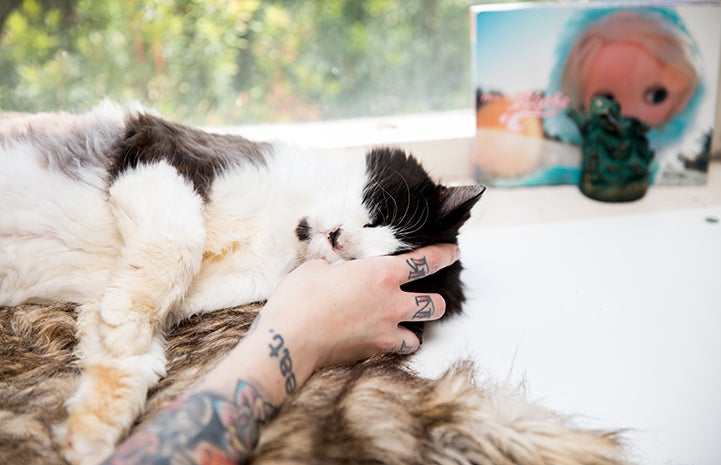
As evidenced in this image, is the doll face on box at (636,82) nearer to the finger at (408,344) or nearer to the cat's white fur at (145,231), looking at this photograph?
the cat's white fur at (145,231)

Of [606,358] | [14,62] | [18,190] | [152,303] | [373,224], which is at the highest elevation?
[14,62]

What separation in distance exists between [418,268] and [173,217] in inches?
20.4

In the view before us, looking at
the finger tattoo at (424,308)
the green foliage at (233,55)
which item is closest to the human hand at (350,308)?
the finger tattoo at (424,308)

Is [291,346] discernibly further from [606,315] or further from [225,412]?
[606,315]

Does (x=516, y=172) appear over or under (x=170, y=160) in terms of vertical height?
under

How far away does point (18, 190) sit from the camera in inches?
54.1

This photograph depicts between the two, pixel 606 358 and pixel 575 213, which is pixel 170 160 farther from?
pixel 575 213

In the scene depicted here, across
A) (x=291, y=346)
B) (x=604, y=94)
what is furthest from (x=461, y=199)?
(x=604, y=94)

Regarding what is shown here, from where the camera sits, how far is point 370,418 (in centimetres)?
90

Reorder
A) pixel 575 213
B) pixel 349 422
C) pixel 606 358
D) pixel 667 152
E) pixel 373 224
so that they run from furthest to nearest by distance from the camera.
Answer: pixel 667 152 < pixel 575 213 < pixel 373 224 < pixel 606 358 < pixel 349 422

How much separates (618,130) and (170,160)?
51.7 inches

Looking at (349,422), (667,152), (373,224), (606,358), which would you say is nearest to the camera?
(349,422)

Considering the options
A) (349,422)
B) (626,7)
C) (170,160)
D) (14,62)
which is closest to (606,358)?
(349,422)

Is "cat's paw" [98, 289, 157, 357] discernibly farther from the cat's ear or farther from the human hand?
the cat's ear
